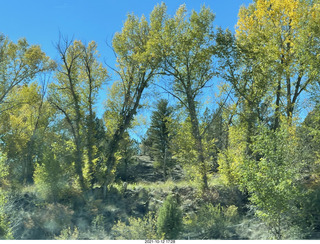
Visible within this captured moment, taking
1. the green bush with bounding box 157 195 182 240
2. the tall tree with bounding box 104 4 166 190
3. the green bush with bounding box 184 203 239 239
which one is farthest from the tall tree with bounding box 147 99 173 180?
the green bush with bounding box 157 195 182 240

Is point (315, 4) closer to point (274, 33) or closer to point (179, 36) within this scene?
point (274, 33)

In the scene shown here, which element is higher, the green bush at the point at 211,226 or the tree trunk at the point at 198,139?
the tree trunk at the point at 198,139

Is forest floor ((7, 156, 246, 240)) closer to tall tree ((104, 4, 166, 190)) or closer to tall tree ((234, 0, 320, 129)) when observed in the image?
tall tree ((104, 4, 166, 190))

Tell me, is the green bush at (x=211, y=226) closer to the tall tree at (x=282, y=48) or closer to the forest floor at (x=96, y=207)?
the forest floor at (x=96, y=207)

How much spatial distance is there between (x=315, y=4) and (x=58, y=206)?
1614 centimetres

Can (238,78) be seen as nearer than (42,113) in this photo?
Yes

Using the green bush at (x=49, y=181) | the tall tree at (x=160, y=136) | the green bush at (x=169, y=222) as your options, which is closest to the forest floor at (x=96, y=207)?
the green bush at (x=49, y=181)

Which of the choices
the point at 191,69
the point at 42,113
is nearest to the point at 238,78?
the point at 191,69

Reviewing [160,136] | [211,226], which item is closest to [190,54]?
[211,226]

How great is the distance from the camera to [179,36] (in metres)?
16.7

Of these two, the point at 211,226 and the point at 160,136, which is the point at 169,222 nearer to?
the point at 211,226

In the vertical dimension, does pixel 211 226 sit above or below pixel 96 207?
below

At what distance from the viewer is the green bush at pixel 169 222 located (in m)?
10.4

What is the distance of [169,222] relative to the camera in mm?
10539
